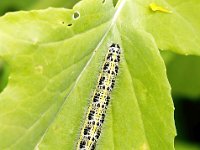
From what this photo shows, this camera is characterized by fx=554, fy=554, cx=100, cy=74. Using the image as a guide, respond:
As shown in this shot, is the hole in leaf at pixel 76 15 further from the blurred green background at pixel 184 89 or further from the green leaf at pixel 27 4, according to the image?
the blurred green background at pixel 184 89

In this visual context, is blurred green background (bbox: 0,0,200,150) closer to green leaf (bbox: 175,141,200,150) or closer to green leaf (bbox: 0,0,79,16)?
green leaf (bbox: 0,0,79,16)

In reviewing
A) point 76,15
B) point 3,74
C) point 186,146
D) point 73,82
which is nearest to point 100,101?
point 73,82

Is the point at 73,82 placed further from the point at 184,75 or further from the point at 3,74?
the point at 184,75

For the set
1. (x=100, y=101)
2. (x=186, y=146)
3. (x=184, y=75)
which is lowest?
(x=186, y=146)

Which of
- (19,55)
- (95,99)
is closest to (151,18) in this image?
(95,99)

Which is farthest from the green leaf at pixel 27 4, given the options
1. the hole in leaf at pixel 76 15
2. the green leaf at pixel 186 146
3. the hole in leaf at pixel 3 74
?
the green leaf at pixel 186 146

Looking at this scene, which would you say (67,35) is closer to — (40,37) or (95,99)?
(40,37)

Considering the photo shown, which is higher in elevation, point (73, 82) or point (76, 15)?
point (76, 15)

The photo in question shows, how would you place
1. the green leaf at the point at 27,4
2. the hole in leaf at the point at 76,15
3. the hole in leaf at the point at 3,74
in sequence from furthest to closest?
the green leaf at the point at 27,4 < the hole in leaf at the point at 3,74 < the hole in leaf at the point at 76,15
